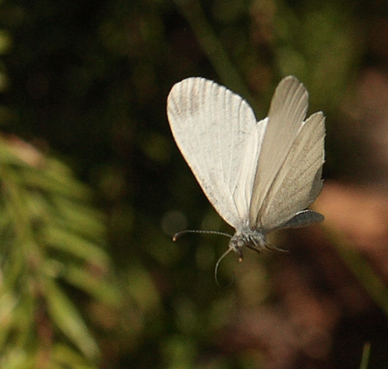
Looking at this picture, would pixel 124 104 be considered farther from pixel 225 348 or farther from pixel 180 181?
pixel 225 348

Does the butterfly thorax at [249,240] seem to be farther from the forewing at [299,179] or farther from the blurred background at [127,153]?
the blurred background at [127,153]

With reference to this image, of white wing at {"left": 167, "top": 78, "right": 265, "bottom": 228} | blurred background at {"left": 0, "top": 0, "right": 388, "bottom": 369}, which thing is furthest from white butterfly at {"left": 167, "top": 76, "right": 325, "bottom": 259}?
blurred background at {"left": 0, "top": 0, "right": 388, "bottom": 369}

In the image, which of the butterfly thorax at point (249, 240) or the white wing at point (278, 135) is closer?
the white wing at point (278, 135)

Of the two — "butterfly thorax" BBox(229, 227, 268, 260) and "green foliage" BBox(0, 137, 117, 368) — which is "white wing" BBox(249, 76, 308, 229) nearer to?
"butterfly thorax" BBox(229, 227, 268, 260)

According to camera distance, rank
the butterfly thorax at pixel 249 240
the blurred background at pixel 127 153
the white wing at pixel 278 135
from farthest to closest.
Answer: the blurred background at pixel 127 153, the butterfly thorax at pixel 249 240, the white wing at pixel 278 135

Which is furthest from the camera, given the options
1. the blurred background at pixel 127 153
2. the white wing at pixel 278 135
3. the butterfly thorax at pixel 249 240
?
the blurred background at pixel 127 153

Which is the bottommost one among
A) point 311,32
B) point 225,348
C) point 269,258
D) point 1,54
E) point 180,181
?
point 225,348

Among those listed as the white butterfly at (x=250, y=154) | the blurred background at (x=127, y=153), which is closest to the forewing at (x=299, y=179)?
the white butterfly at (x=250, y=154)

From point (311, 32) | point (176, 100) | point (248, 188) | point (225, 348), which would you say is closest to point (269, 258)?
point (225, 348)

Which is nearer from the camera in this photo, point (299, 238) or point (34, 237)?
point (34, 237)
